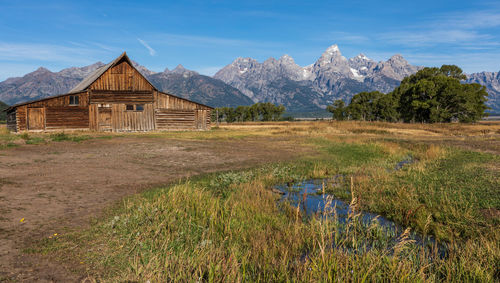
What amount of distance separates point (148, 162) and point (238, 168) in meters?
5.63

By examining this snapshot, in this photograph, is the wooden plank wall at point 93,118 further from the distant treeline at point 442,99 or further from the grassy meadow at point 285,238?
the distant treeline at point 442,99

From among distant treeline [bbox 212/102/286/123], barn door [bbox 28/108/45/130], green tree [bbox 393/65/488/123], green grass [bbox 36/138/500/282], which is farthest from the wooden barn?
distant treeline [bbox 212/102/286/123]

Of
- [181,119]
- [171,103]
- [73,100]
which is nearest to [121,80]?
[73,100]

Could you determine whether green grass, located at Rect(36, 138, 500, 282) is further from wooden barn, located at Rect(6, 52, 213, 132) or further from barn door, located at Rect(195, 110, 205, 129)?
barn door, located at Rect(195, 110, 205, 129)

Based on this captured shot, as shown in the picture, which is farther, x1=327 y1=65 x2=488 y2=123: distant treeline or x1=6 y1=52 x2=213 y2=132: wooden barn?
x1=327 y1=65 x2=488 y2=123: distant treeline

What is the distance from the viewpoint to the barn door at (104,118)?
39872mm

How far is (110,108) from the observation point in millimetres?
40219

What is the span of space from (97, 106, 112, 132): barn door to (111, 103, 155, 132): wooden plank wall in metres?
0.52

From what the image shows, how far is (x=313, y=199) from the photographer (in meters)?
9.95

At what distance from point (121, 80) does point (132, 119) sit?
5.87 m

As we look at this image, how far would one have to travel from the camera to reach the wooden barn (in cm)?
3688

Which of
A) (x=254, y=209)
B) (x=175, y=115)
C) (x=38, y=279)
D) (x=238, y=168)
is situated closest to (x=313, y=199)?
(x=254, y=209)

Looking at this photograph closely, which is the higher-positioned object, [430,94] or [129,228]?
[430,94]

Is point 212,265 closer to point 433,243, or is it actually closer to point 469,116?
point 433,243
